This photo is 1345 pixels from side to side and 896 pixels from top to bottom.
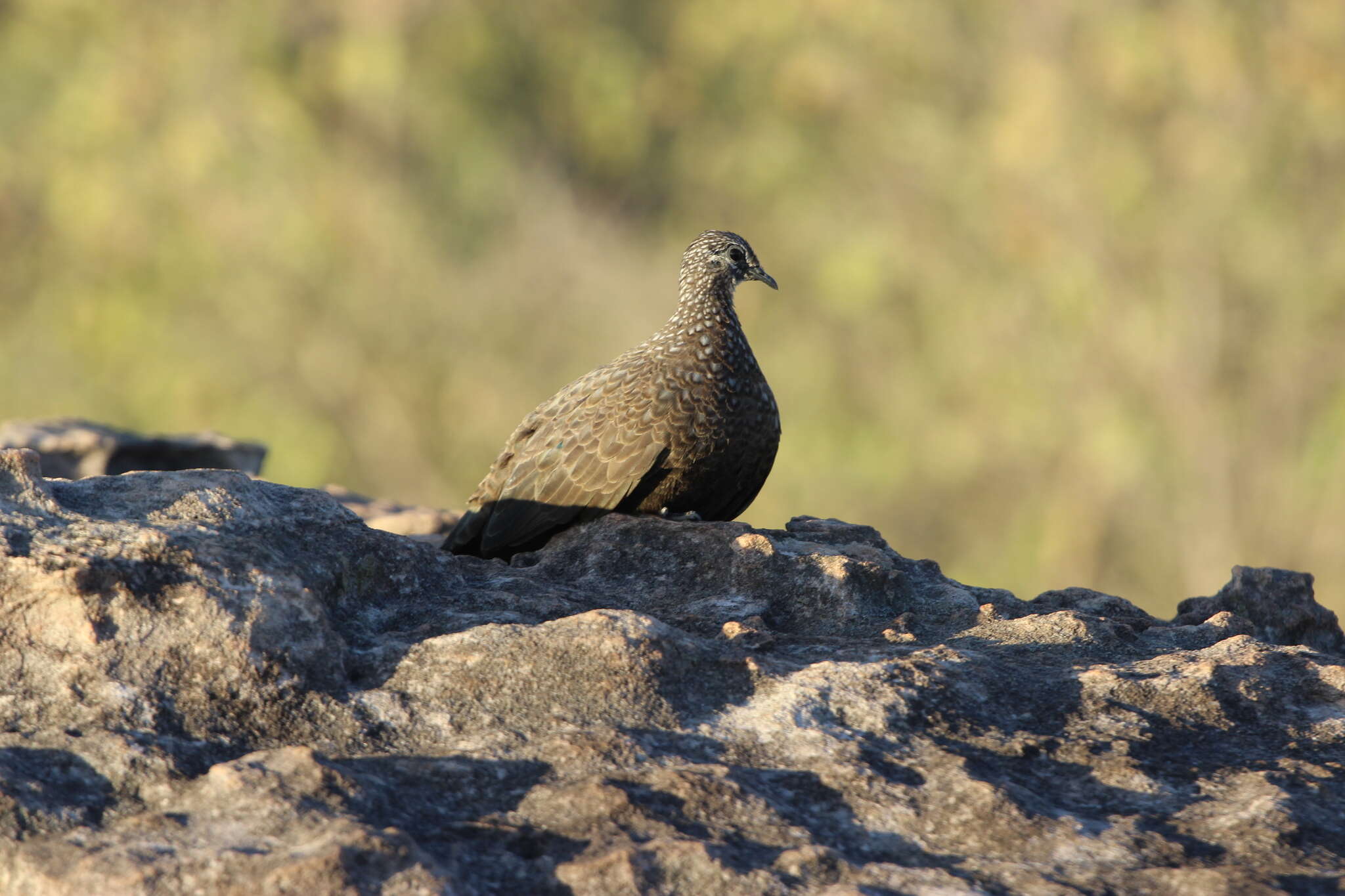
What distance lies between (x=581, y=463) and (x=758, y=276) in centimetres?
149

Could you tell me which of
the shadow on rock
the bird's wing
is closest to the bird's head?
the bird's wing

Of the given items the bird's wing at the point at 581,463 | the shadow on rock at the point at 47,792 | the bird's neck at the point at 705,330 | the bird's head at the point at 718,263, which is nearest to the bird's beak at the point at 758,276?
the bird's head at the point at 718,263

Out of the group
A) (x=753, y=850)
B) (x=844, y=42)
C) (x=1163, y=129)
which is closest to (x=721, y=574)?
(x=753, y=850)

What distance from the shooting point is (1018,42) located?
17.3m

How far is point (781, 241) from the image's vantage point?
63.6ft

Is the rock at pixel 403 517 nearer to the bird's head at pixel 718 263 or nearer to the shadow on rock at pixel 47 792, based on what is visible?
the bird's head at pixel 718 263

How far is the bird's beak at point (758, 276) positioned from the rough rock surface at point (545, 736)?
2.79 m

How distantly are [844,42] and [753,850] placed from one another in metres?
17.1

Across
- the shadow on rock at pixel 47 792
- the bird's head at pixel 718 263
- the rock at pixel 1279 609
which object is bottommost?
the shadow on rock at pixel 47 792

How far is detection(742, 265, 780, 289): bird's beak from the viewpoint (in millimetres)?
6129

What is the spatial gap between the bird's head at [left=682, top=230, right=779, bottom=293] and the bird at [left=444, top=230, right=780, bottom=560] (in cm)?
24

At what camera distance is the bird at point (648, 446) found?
512cm

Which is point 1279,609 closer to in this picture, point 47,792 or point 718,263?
point 718,263

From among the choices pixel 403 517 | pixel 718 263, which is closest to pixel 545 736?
pixel 718 263
